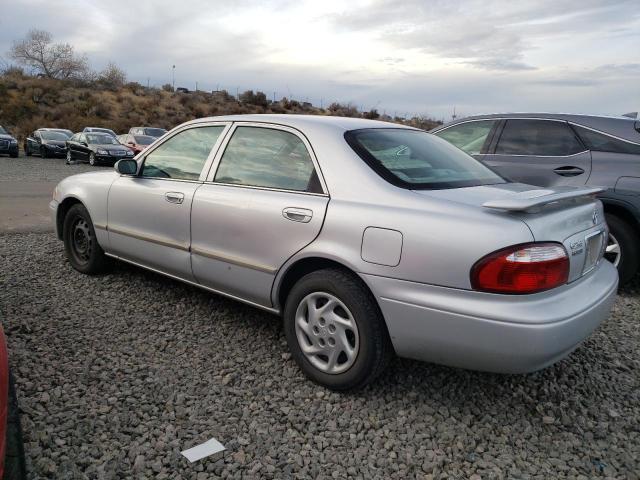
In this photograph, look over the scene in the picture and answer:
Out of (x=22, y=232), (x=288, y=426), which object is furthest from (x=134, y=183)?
(x=22, y=232)

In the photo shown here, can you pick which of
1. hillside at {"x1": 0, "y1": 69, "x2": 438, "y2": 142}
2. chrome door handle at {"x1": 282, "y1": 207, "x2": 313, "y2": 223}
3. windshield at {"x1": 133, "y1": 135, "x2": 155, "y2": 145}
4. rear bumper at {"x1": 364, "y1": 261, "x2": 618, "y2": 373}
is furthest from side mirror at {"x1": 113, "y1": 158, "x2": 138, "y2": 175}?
hillside at {"x1": 0, "y1": 69, "x2": 438, "y2": 142}

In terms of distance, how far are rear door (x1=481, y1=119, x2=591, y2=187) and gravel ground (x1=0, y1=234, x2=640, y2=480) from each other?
1657mm

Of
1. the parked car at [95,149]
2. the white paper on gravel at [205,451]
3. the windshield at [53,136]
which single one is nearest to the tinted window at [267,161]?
the white paper on gravel at [205,451]

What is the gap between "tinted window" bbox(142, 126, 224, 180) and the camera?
12.6 ft

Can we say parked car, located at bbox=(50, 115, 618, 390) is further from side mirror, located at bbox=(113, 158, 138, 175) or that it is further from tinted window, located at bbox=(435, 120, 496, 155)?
tinted window, located at bbox=(435, 120, 496, 155)

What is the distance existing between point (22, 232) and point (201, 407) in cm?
536

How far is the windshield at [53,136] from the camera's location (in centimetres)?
2330

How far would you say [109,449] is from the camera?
8.00 ft

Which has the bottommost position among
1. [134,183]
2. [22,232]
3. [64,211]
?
[22,232]

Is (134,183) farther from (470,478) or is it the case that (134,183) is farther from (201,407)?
(470,478)

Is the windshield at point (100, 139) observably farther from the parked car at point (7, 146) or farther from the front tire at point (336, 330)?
the front tire at point (336, 330)

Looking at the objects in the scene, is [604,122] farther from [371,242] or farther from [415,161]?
[371,242]

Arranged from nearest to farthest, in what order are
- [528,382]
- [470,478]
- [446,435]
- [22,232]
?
[470,478] → [446,435] → [528,382] → [22,232]

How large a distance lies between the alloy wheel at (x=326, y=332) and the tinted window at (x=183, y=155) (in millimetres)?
1411
